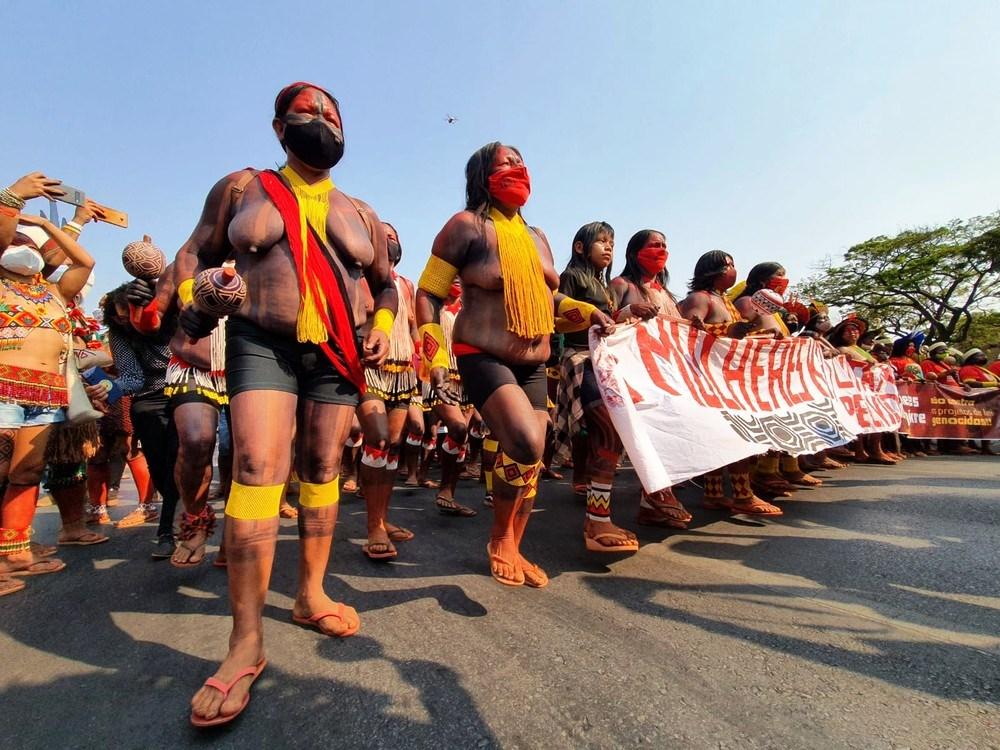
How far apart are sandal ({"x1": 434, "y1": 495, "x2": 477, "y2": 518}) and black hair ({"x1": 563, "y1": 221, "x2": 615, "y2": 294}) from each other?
2.03 m

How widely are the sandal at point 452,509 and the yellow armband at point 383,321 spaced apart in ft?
7.33

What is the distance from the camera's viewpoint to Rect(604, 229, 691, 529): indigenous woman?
3459mm

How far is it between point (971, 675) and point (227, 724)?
89.5 inches

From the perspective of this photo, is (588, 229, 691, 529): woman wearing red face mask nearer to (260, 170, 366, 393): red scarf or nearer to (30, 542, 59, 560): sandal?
(260, 170, 366, 393): red scarf

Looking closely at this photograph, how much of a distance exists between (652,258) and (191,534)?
3600 millimetres

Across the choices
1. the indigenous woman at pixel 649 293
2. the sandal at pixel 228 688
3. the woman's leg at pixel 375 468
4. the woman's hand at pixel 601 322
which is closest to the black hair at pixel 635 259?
the indigenous woman at pixel 649 293

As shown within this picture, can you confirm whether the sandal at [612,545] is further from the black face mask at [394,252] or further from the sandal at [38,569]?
the sandal at [38,569]

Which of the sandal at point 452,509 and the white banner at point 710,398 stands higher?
the white banner at point 710,398

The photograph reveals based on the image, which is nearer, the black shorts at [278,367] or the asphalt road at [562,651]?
the asphalt road at [562,651]

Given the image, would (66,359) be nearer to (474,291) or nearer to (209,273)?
(209,273)

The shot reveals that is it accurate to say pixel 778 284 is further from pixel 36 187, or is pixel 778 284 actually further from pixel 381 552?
pixel 36 187

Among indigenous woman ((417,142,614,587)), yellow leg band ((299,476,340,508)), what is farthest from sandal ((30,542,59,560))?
indigenous woman ((417,142,614,587))

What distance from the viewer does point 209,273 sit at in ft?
5.25

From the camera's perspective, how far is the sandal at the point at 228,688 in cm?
137
